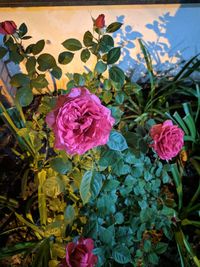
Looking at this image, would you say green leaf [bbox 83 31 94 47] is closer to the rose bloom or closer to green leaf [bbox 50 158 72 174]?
the rose bloom

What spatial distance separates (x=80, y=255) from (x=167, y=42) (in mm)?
1076

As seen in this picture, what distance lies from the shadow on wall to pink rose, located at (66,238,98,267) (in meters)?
0.95

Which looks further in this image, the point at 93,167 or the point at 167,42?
the point at 167,42

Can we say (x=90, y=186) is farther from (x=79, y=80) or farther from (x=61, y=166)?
(x=79, y=80)

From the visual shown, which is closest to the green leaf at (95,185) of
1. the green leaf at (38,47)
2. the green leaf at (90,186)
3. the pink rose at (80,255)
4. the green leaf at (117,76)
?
the green leaf at (90,186)

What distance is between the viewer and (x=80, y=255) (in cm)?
58

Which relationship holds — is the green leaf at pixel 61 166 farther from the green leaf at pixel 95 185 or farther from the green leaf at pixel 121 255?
the green leaf at pixel 121 255

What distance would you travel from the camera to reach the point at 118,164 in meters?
0.74

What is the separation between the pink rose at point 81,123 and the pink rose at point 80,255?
0.21 meters

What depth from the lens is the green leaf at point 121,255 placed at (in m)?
0.74

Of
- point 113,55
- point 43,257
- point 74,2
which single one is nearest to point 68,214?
point 43,257

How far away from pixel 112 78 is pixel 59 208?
0.45m

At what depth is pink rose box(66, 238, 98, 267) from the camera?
57 cm

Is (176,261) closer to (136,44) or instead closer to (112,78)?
(112,78)
